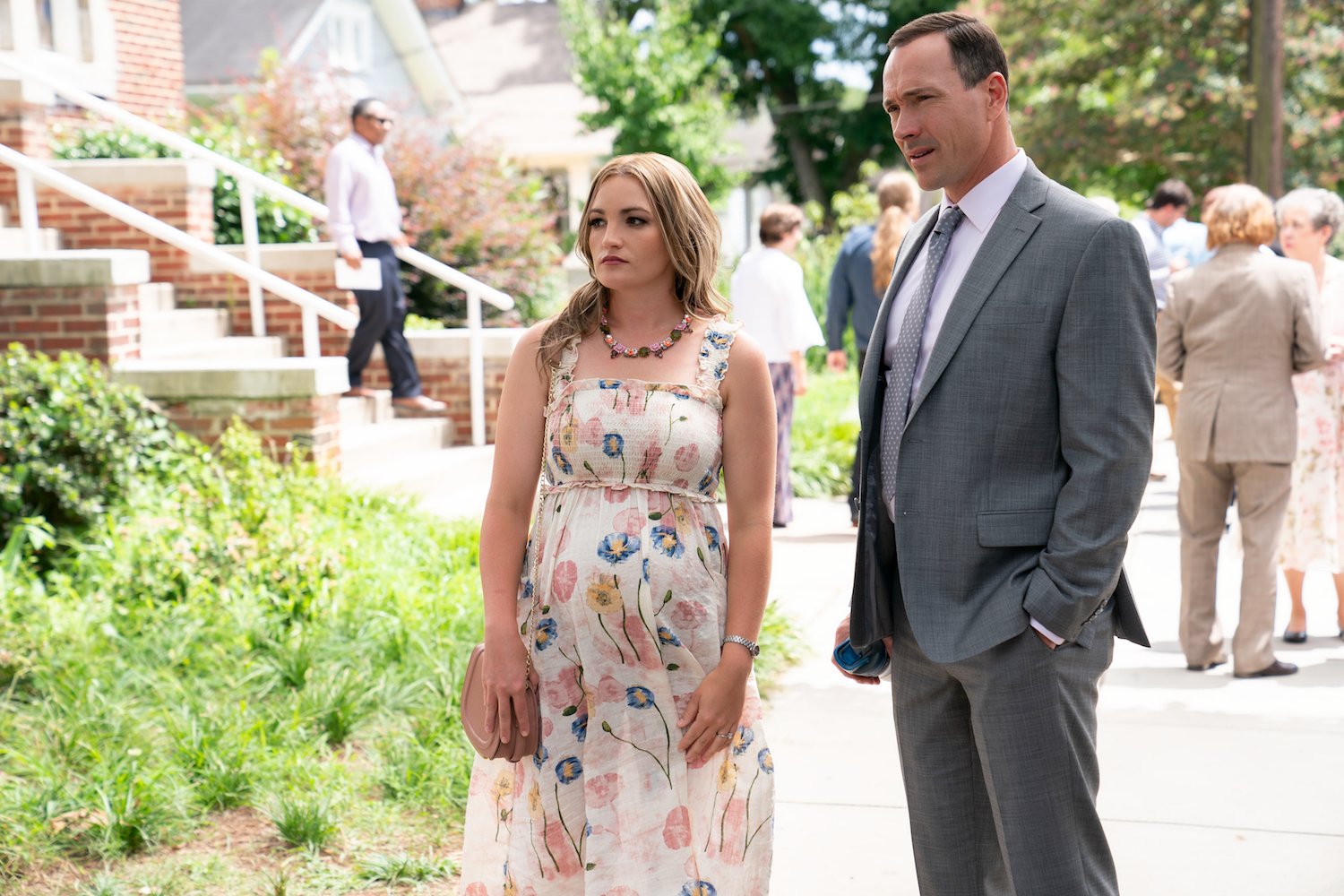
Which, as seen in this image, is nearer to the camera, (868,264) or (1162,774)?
(1162,774)

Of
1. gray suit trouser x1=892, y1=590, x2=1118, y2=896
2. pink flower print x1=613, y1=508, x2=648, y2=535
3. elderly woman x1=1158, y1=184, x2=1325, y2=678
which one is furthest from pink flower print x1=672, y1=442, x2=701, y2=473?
elderly woman x1=1158, y1=184, x2=1325, y2=678

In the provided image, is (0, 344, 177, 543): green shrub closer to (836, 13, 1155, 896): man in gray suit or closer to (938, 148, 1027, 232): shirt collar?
(836, 13, 1155, 896): man in gray suit

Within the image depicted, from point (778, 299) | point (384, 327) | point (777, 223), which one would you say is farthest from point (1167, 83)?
point (384, 327)

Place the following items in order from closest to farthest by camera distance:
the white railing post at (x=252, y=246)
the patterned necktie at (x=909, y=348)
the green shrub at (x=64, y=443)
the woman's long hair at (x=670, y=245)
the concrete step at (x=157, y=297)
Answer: the patterned necktie at (x=909, y=348) → the woman's long hair at (x=670, y=245) → the green shrub at (x=64, y=443) → the concrete step at (x=157, y=297) → the white railing post at (x=252, y=246)

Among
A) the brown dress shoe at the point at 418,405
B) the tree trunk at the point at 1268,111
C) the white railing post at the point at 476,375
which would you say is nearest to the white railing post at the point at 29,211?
the brown dress shoe at the point at 418,405

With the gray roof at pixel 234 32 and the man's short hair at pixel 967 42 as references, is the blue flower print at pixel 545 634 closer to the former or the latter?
the man's short hair at pixel 967 42

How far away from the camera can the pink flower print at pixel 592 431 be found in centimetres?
294

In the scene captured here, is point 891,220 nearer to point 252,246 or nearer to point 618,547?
point 252,246

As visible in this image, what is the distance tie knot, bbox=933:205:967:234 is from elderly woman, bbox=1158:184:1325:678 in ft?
11.2

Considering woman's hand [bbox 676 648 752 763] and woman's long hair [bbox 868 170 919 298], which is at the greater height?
woman's long hair [bbox 868 170 919 298]

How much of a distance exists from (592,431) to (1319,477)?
4921 millimetres

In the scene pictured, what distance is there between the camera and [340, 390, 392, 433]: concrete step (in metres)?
9.65

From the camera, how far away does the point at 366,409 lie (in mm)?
9922

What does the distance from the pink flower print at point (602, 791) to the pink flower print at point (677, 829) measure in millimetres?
129
